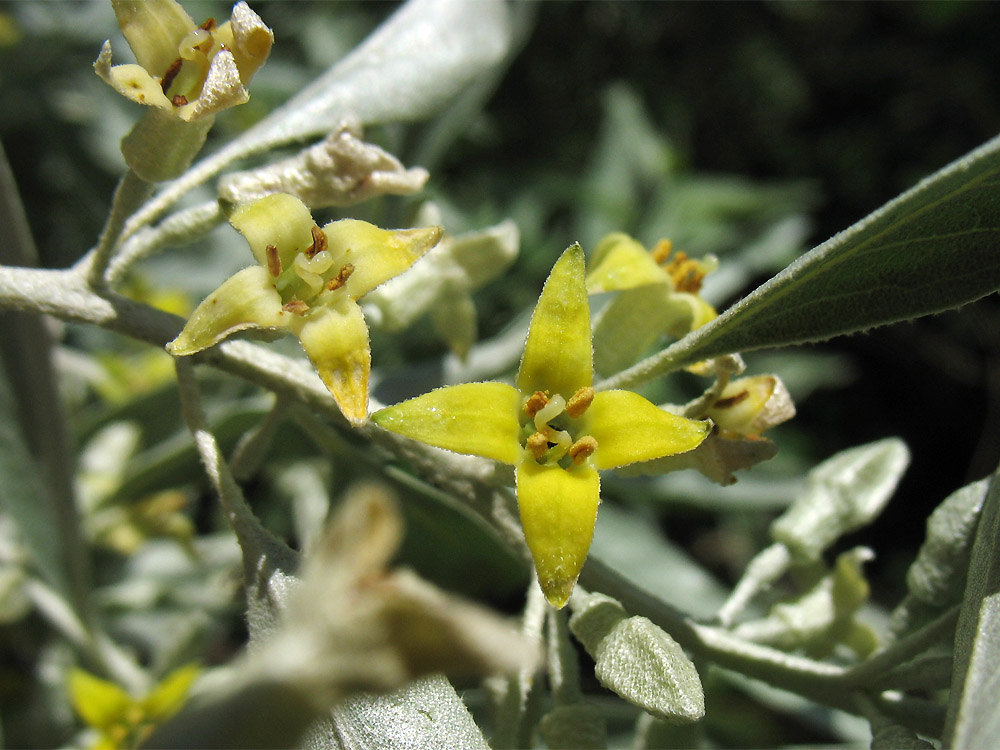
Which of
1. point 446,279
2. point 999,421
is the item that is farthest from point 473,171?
point 999,421

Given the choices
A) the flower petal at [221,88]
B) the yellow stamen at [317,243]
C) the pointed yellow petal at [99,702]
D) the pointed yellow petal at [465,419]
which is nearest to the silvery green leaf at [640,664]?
the pointed yellow petal at [465,419]

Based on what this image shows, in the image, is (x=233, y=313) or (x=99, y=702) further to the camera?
(x=99, y=702)

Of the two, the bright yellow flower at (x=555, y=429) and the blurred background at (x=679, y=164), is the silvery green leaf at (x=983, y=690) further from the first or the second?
the blurred background at (x=679, y=164)

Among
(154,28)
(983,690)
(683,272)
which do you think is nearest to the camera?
(983,690)

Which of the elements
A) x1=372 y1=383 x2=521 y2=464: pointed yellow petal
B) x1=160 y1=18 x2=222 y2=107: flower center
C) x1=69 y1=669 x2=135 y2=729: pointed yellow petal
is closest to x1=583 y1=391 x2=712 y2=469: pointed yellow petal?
x1=372 y1=383 x2=521 y2=464: pointed yellow petal

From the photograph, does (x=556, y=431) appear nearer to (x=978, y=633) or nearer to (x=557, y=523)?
(x=557, y=523)

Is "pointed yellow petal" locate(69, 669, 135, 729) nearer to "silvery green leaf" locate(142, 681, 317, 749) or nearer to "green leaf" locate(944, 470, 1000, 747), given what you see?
"silvery green leaf" locate(142, 681, 317, 749)

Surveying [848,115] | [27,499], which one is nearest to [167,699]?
[27,499]
